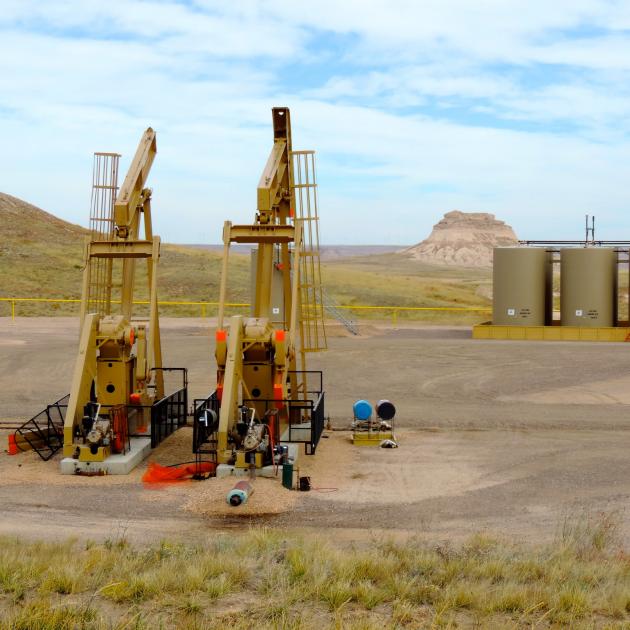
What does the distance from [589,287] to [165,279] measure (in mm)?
31323

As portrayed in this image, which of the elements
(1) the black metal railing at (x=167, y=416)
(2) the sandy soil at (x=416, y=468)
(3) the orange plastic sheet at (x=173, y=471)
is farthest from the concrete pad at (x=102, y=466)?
(1) the black metal railing at (x=167, y=416)

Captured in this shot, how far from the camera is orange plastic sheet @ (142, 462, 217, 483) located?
1373cm

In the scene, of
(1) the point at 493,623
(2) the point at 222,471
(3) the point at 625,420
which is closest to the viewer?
(1) the point at 493,623

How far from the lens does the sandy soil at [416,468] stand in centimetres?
1152

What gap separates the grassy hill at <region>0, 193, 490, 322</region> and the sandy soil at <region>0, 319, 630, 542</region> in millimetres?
23384

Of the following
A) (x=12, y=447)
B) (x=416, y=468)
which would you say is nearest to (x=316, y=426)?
(x=416, y=468)

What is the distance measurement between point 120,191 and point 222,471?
6.62 metres

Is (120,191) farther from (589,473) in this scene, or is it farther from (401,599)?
(401,599)

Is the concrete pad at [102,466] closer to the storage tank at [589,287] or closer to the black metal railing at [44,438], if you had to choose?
the black metal railing at [44,438]

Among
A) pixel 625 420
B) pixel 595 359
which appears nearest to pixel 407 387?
pixel 625 420

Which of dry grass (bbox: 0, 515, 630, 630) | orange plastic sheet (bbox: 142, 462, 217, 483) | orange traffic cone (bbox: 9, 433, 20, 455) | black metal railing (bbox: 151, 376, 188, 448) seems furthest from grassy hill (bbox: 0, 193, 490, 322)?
dry grass (bbox: 0, 515, 630, 630)

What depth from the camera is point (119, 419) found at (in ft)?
49.1

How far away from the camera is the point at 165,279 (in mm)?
58812

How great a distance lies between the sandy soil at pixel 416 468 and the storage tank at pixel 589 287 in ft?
28.6
